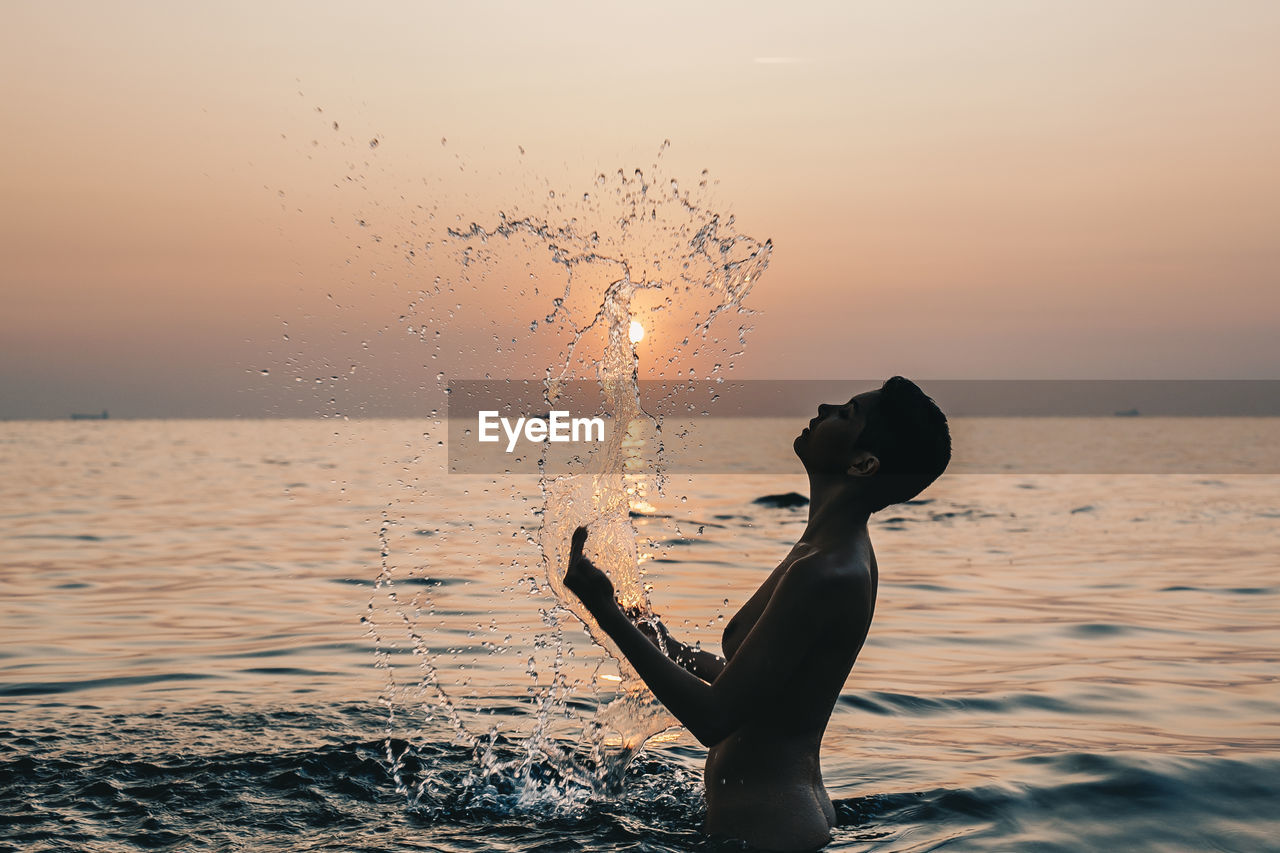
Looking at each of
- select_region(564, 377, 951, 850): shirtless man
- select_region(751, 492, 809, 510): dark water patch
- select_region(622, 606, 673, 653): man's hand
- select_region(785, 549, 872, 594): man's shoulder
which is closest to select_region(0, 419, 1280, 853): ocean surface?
select_region(564, 377, 951, 850): shirtless man

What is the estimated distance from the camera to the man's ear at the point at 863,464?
427 cm

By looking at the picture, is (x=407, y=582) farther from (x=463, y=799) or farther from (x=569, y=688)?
(x=463, y=799)

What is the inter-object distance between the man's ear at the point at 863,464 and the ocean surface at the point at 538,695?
5.03 feet

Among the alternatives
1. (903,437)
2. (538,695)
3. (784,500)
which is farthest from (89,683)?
(784,500)

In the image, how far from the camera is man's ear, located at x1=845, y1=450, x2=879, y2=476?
4273 millimetres

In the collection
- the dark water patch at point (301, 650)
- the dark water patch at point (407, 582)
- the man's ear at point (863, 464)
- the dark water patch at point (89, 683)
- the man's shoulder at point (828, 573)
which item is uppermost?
the man's ear at point (863, 464)

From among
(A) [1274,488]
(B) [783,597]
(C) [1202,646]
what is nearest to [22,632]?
(B) [783,597]

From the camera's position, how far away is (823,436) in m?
4.39

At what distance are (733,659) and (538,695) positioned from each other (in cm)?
464

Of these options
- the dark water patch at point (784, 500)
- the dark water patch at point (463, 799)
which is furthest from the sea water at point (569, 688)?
the dark water patch at point (784, 500)

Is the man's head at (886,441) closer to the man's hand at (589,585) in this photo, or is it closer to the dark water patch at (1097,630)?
the man's hand at (589,585)

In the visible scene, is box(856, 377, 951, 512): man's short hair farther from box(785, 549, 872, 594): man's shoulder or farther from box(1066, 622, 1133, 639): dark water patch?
box(1066, 622, 1133, 639): dark water patch

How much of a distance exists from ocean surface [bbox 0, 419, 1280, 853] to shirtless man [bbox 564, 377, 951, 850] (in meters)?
0.26

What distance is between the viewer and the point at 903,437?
4.27 meters
